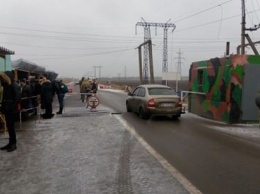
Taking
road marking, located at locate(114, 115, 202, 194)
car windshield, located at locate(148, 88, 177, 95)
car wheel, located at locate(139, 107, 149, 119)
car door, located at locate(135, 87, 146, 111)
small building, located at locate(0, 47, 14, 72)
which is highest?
small building, located at locate(0, 47, 14, 72)

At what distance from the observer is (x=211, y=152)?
951 cm

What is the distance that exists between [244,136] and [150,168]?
18.6 ft

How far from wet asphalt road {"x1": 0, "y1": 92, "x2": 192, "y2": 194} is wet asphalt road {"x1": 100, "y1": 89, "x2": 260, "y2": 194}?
0.49 meters

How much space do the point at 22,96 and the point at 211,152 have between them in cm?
964

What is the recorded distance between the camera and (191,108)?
68.8 ft

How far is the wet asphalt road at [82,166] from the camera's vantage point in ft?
21.0

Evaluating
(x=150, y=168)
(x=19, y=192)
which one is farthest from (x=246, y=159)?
(x=19, y=192)

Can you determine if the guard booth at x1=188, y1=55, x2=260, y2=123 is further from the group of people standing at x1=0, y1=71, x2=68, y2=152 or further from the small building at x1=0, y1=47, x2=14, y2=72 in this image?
the small building at x1=0, y1=47, x2=14, y2=72

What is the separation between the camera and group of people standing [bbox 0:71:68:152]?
988 cm

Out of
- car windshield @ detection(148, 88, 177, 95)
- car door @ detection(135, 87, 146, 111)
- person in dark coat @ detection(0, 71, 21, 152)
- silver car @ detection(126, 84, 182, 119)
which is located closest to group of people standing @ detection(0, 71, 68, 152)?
person in dark coat @ detection(0, 71, 21, 152)

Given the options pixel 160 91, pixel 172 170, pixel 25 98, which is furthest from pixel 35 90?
pixel 172 170

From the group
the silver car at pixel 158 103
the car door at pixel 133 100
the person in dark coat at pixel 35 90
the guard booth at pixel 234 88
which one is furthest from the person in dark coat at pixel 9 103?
the car door at pixel 133 100

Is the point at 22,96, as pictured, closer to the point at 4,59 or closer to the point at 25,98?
the point at 25,98

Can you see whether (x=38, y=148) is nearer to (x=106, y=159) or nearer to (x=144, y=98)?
(x=106, y=159)
